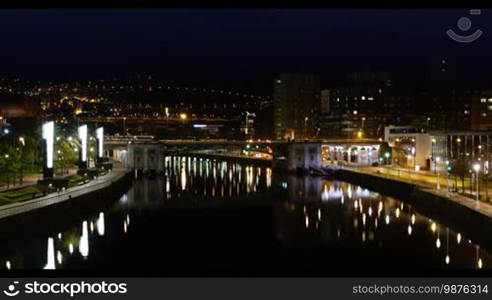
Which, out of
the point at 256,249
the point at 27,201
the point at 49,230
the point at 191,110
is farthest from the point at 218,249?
the point at 191,110

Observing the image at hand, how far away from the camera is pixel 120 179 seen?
21.5 m

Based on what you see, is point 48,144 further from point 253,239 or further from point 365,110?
point 365,110

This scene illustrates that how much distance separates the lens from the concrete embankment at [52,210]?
33.8 ft

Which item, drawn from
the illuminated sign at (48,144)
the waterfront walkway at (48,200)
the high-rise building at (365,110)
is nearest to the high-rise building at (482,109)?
the high-rise building at (365,110)

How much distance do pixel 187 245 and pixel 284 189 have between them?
1231cm

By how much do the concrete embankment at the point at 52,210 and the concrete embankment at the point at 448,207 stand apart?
730 centimetres

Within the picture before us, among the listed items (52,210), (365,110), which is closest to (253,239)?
(52,210)

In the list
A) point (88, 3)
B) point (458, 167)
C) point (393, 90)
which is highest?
point (393, 90)

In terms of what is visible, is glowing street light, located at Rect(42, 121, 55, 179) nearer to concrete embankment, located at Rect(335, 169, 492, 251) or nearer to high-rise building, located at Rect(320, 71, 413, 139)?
concrete embankment, located at Rect(335, 169, 492, 251)

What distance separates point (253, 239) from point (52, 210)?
3.80 metres

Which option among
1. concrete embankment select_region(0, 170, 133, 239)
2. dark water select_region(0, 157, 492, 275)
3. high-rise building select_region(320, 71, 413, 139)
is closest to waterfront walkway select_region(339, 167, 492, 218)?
dark water select_region(0, 157, 492, 275)

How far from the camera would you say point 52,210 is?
12086 millimetres

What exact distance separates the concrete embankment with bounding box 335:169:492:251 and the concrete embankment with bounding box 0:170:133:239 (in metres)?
7.30

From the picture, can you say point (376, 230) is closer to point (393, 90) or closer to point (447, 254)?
point (447, 254)
